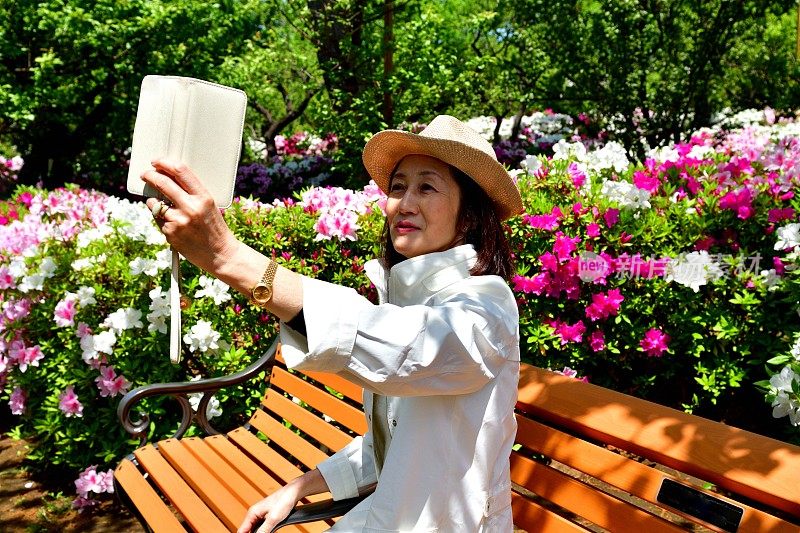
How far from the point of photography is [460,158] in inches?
73.8

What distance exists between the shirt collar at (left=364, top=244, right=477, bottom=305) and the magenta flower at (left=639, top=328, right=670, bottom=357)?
197 cm

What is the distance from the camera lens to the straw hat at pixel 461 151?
1.86m

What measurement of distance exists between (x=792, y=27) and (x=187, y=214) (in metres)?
15.5

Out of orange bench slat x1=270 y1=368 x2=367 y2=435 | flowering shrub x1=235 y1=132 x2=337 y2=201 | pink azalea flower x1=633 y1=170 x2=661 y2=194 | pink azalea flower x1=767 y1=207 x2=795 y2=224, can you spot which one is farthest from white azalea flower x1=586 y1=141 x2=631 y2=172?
flowering shrub x1=235 y1=132 x2=337 y2=201

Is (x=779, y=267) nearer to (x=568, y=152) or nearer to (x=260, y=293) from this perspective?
(x=568, y=152)

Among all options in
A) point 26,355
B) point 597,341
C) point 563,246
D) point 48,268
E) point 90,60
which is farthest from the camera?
point 90,60

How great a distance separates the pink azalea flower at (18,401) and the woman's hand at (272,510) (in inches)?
106

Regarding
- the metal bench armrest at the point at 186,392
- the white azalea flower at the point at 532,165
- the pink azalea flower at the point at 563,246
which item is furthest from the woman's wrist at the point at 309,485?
the white azalea flower at the point at 532,165

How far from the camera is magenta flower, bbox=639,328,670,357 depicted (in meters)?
3.50

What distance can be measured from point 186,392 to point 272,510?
122 centimetres

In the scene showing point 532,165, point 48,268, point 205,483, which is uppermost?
point 532,165

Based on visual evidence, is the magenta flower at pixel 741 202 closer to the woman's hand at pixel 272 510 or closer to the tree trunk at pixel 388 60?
the woman's hand at pixel 272 510

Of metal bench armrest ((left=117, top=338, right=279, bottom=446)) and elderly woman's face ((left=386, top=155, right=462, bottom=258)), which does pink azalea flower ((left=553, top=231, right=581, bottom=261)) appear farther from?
elderly woman's face ((left=386, top=155, right=462, bottom=258))

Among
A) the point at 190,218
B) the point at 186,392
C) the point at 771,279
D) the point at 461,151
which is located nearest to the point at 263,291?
the point at 190,218
